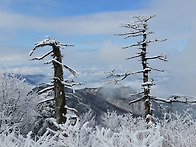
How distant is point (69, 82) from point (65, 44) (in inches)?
70.1

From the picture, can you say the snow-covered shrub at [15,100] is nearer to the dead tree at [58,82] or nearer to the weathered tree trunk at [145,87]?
the dead tree at [58,82]

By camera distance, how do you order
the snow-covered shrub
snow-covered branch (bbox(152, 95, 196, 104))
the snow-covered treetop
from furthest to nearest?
1. the snow-covered shrub
2. snow-covered branch (bbox(152, 95, 196, 104))
3. the snow-covered treetop

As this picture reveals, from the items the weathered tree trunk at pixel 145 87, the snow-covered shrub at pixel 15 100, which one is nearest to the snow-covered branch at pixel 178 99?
the weathered tree trunk at pixel 145 87

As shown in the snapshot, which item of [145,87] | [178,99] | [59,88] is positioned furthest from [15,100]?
[178,99]

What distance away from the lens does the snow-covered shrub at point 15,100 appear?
14.1 metres

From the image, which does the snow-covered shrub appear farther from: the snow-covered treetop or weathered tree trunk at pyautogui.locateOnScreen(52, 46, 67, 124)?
the snow-covered treetop

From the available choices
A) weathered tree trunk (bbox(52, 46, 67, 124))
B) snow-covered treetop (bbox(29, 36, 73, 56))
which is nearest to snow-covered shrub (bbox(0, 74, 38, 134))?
weathered tree trunk (bbox(52, 46, 67, 124))

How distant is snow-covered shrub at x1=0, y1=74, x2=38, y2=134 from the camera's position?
14.1m

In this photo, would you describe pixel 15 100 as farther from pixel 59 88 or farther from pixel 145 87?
pixel 145 87

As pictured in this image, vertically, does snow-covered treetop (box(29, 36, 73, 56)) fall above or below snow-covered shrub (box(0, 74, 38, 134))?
above

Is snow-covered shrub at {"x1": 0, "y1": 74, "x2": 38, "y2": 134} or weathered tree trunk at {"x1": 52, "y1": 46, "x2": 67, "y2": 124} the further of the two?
snow-covered shrub at {"x1": 0, "y1": 74, "x2": 38, "y2": 134}

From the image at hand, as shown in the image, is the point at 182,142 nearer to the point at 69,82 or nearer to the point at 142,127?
the point at 142,127

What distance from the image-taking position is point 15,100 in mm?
14750

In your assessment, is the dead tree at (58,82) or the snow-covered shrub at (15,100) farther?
the snow-covered shrub at (15,100)
